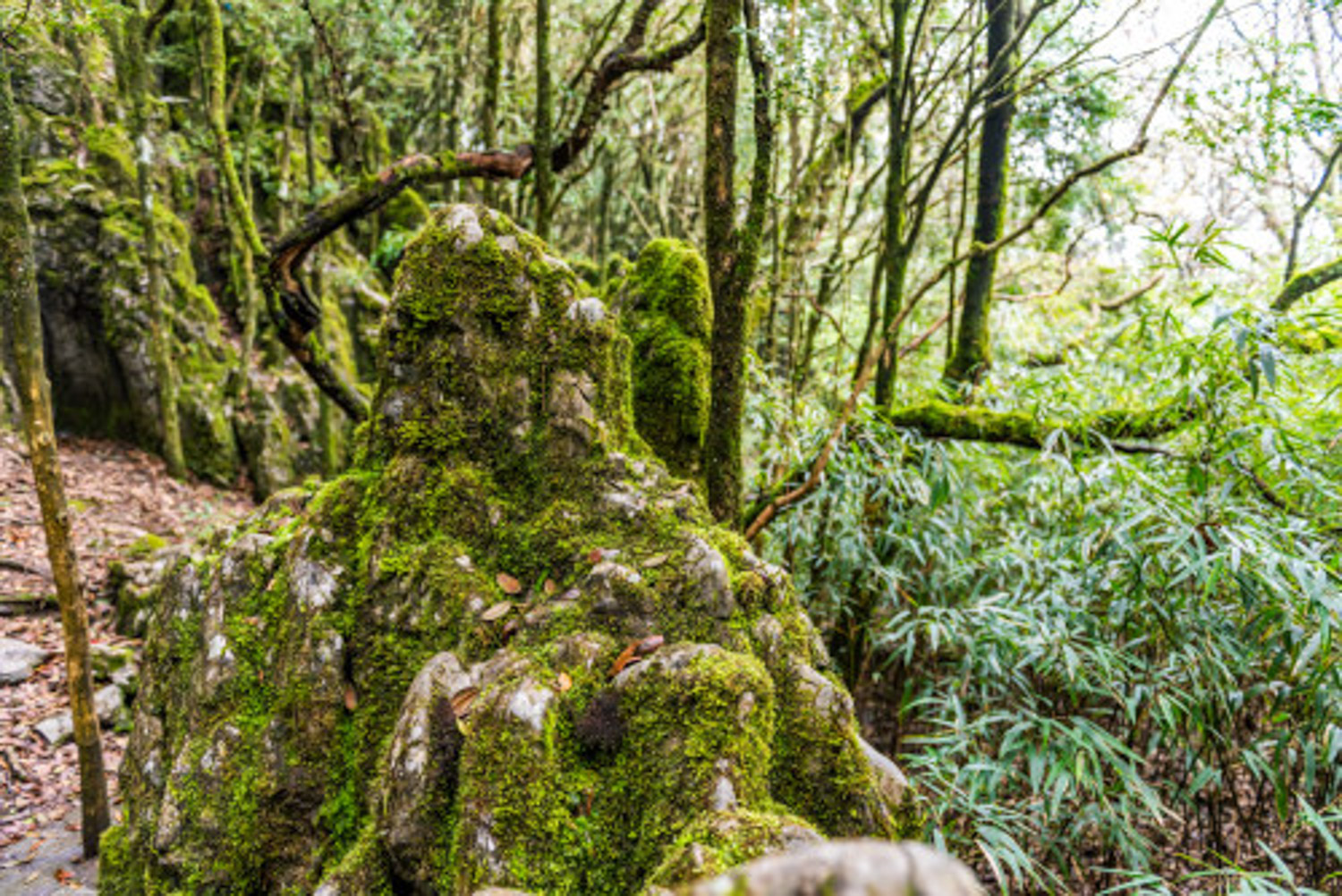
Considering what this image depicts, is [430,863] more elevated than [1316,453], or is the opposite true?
[1316,453]

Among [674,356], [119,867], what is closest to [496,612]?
[674,356]

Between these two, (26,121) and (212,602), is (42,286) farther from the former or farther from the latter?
(212,602)

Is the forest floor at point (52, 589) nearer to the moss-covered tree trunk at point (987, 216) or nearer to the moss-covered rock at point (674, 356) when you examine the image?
the moss-covered rock at point (674, 356)

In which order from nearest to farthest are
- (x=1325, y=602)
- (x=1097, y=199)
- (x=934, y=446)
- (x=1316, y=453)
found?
(x=1325, y=602)
(x=1316, y=453)
(x=934, y=446)
(x=1097, y=199)

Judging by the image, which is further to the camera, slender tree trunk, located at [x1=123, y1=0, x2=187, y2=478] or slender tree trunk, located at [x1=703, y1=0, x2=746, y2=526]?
slender tree trunk, located at [x1=123, y1=0, x2=187, y2=478]

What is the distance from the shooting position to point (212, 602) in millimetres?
3051

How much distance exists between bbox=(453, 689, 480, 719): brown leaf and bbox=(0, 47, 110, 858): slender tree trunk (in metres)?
3.01

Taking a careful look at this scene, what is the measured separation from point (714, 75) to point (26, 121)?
10387 mm

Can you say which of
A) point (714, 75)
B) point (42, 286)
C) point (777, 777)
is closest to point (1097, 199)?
point (714, 75)

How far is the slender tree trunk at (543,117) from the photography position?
17.8ft

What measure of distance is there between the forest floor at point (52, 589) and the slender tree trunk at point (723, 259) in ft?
14.4

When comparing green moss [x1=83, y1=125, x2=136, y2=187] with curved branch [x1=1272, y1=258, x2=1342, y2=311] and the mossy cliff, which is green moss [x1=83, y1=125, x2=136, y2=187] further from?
curved branch [x1=1272, y1=258, x2=1342, y2=311]

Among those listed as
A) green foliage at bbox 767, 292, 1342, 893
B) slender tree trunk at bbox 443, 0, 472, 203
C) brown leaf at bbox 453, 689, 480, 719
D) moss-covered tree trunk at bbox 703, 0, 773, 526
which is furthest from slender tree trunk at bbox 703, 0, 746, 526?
slender tree trunk at bbox 443, 0, 472, 203

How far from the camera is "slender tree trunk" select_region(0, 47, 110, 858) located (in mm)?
3760
